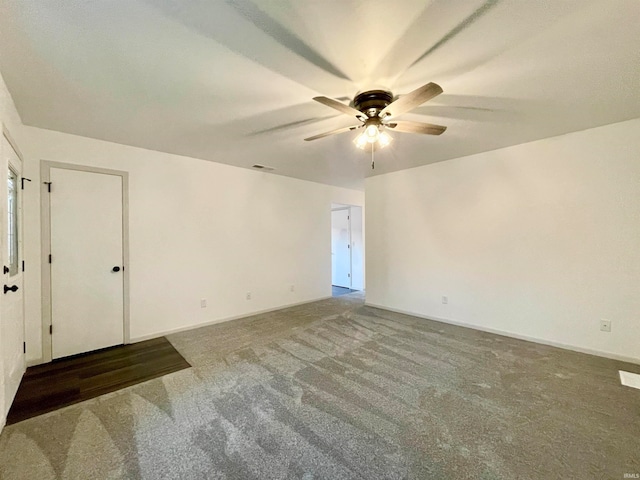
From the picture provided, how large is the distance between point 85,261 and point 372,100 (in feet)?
11.8

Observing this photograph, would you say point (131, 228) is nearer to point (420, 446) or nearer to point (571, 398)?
point (420, 446)

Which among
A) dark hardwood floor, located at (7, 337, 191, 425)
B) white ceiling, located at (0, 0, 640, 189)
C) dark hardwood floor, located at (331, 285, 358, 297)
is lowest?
dark hardwood floor, located at (7, 337, 191, 425)

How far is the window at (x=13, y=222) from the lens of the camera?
233 cm

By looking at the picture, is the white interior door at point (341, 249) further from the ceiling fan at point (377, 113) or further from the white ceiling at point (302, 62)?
the ceiling fan at point (377, 113)

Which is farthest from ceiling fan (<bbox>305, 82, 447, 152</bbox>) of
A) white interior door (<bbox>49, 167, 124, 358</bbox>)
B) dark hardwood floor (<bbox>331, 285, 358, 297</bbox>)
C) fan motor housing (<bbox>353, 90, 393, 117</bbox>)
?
dark hardwood floor (<bbox>331, 285, 358, 297</bbox>)

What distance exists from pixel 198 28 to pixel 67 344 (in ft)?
11.6

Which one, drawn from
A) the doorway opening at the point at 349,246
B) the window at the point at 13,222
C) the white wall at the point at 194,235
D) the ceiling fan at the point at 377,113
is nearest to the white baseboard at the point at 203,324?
the white wall at the point at 194,235

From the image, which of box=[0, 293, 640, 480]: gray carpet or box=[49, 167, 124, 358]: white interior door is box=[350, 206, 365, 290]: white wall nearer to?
box=[0, 293, 640, 480]: gray carpet

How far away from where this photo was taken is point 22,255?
2713mm

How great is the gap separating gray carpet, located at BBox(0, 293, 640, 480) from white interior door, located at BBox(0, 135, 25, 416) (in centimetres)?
54

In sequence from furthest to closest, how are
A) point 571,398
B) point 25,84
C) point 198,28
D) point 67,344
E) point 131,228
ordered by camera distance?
point 131,228 → point 67,344 → point 571,398 → point 25,84 → point 198,28

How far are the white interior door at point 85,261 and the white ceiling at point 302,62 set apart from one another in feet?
2.11

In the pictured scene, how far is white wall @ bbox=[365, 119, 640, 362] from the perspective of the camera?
113 inches

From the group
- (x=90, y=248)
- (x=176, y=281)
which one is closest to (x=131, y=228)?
(x=90, y=248)
